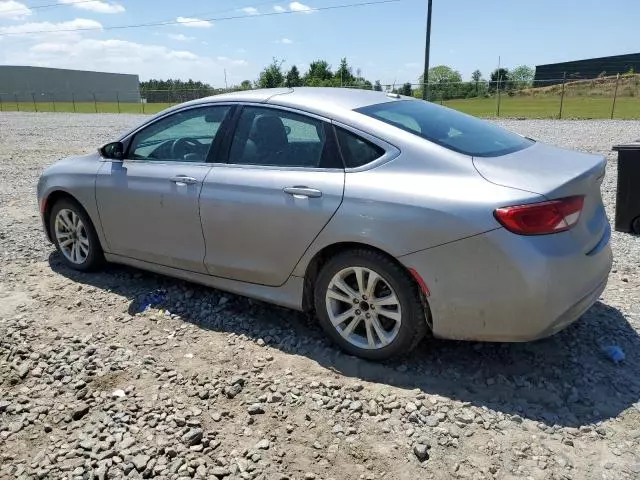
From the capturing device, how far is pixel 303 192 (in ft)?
10.9

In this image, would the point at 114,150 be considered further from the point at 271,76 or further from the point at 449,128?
the point at 271,76

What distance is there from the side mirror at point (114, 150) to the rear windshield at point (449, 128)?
85.0 inches

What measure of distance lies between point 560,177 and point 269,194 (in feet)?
5.70

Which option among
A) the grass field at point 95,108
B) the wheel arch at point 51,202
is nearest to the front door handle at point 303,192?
the wheel arch at point 51,202

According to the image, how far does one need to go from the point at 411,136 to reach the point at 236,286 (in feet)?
5.32

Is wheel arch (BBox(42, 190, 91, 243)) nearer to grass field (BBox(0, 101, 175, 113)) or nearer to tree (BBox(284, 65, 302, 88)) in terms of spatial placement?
grass field (BBox(0, 101, 175, 113))

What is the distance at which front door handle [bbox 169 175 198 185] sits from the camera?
3.87m

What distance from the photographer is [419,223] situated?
290 centimetres

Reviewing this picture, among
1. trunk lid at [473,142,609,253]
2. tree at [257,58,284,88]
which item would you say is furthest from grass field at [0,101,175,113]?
trunk lid at [473,142,609,253]

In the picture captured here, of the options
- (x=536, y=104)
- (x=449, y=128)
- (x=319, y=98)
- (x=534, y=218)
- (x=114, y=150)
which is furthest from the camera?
(x=536, y=104)

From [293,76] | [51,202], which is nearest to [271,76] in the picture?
[293,76]

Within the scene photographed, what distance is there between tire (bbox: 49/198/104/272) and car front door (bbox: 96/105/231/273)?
26 cm

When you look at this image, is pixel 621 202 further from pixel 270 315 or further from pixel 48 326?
pixel 48 326

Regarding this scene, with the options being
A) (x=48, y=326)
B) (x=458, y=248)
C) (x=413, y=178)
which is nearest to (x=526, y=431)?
(x=458, y=248)
